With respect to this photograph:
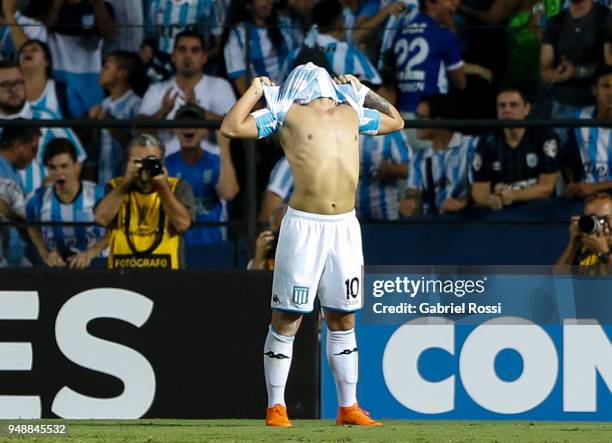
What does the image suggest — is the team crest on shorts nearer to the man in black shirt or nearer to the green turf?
the green turf

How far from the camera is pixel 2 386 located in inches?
324

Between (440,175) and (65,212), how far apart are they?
2.71 metres

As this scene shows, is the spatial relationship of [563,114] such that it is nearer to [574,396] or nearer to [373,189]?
[373,189]

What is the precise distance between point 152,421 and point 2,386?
0.96 meters

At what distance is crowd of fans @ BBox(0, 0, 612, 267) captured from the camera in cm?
976

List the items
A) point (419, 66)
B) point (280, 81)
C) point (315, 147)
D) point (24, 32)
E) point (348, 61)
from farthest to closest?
point (24, 32), point (280, 81), point (419, 66), point (348, 61), point (315, 147)

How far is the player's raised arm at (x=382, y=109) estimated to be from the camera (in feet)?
23.3

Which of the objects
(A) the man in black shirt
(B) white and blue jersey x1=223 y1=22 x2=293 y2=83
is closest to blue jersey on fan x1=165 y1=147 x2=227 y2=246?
(B) white and blue jersey x1=223 y1=22 x2=293 y2=83

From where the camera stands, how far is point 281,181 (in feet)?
32.2

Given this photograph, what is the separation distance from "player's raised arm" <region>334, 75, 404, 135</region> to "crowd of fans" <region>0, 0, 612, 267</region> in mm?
2516

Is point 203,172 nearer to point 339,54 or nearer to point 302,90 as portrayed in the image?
point 339,54

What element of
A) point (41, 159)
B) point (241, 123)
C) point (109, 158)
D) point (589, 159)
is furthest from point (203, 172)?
point (241, 123)

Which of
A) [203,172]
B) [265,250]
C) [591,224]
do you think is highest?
[203,172]

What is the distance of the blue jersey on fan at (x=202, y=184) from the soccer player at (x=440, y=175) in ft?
4.44
